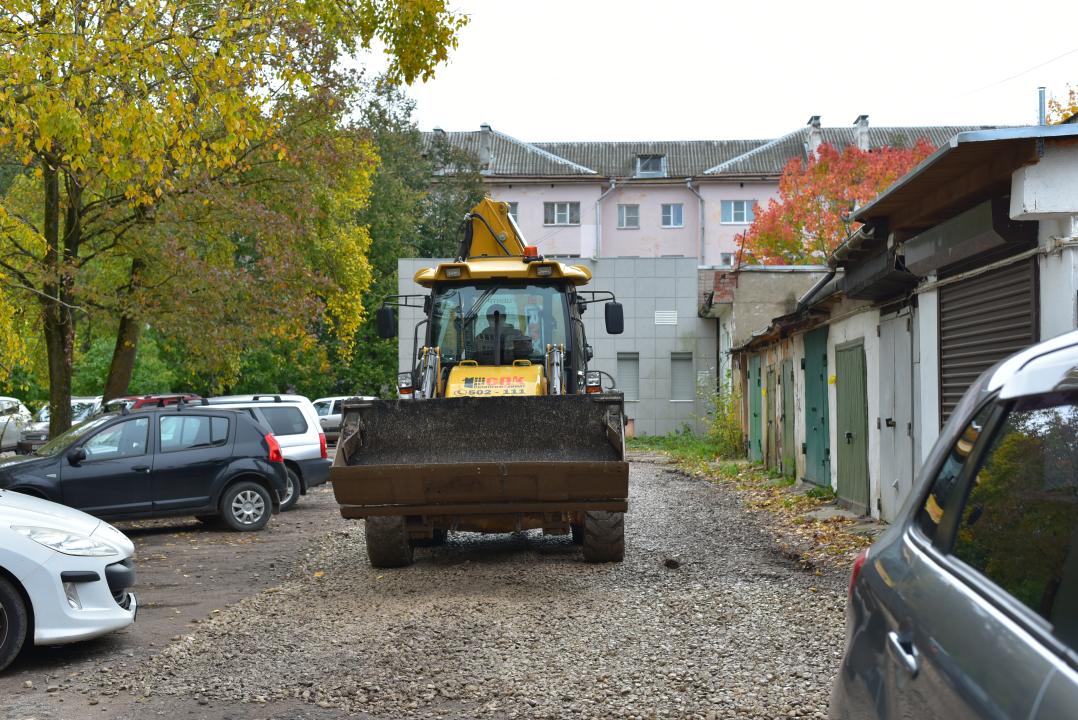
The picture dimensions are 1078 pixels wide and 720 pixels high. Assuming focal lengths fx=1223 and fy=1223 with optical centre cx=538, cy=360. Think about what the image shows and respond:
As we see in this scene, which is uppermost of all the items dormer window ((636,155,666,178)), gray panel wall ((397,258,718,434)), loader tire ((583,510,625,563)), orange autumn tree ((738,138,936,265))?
dormer window ((636,155,666,178))

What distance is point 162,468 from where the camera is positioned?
50.9 feet

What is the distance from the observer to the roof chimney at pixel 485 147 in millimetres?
62469

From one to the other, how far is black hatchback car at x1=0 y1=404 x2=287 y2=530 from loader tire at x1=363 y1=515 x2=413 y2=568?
5273mm

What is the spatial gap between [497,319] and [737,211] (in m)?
49.8

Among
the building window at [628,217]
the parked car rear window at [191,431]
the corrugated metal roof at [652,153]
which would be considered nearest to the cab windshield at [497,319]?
the parked car rear window at [191,431]

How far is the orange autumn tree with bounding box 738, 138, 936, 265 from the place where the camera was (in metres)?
44.3

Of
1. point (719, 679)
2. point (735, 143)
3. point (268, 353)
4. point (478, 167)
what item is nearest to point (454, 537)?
point (719, 679)

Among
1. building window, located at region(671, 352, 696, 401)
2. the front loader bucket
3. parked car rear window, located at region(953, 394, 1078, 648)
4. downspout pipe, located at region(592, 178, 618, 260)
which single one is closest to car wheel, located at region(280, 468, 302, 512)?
the front loader bucket

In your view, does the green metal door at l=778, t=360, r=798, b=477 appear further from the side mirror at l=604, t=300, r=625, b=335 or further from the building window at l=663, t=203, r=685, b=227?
the building window at l=663, t=203, r=685, b=227

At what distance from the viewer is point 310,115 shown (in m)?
24.6

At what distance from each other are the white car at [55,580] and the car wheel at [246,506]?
26.0 feet

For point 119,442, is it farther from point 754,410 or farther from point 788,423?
point 754,410

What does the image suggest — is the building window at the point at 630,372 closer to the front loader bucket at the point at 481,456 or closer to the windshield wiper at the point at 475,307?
the windshield wiper at the point at 475,307

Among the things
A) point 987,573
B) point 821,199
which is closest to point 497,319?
point 987,573
